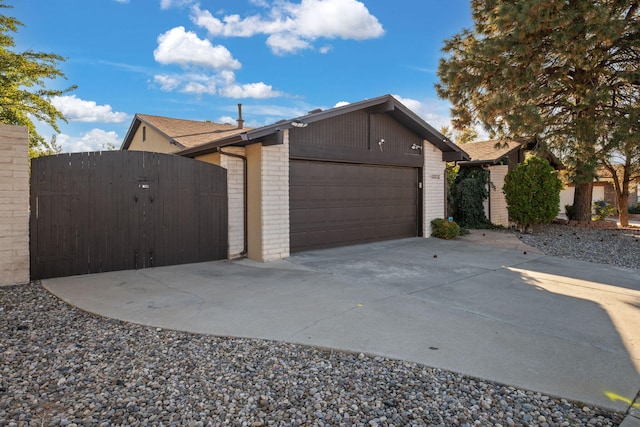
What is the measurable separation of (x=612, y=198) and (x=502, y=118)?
2022 centimetres

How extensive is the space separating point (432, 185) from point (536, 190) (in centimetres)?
345

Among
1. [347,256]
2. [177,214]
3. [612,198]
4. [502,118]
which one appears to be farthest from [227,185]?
[612,198]

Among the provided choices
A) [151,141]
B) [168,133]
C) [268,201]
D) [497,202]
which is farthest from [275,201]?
[497,202]

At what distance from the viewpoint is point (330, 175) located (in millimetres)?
9195

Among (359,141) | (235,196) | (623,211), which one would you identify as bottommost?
(623,211)

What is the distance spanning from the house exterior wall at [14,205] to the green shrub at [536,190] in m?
12.5

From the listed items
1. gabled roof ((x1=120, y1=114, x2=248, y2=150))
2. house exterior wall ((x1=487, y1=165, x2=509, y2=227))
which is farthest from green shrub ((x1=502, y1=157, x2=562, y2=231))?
gabled roof ((x1=120, y1=114, x2=248, y2=150))

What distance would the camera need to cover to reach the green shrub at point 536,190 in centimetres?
1191

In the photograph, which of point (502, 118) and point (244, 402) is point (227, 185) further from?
point (502, 118)

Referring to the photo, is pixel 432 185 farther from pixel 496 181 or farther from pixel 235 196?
pixel 235 196

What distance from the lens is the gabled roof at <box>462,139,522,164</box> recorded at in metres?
14.0

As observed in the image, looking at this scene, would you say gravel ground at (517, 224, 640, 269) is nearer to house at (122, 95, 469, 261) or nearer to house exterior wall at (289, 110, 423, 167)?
house at (122, 95, 469, 261)

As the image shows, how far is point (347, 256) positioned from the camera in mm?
8305

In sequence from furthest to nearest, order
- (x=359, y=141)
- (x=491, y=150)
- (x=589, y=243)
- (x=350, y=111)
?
(x=491, y=150)
(x=589, y=243)
(x=359, y=141)
(x=350, y=111)
